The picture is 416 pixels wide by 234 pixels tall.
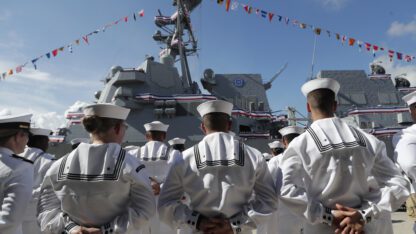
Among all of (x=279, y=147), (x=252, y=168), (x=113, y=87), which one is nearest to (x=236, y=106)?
(x=113, y=87)

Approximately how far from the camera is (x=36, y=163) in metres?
3.69

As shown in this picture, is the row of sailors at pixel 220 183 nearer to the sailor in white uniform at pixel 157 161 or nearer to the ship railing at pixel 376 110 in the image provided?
the sailor in white uniform at pixel 157 161

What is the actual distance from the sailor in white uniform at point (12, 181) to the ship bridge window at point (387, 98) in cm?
2090

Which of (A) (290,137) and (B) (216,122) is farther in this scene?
(A) (290,137)

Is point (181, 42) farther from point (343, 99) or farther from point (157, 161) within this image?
point (157, 161)

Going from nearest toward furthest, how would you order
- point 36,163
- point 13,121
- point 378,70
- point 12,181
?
point 12,181 < point 13,121 < point 36,163 < point 378,70

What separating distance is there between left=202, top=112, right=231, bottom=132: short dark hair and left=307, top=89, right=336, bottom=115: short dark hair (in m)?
0.62

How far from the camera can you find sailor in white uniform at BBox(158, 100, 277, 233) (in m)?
1.97

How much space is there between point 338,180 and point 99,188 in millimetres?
1438

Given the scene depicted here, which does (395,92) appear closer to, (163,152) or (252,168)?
(163,152)

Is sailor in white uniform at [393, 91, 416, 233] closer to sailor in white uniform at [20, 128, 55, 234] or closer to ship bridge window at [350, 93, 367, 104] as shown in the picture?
sailor in white uniform at [20, 128, 55, 234]

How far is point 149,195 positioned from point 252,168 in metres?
0.69

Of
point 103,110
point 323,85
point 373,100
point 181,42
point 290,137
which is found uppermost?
point 181,42

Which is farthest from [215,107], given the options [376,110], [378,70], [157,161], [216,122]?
[378,70]
